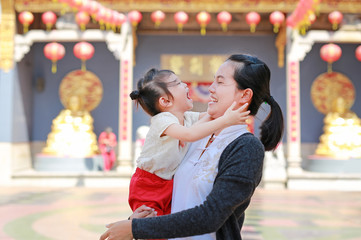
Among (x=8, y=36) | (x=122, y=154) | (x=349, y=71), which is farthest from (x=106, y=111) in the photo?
(x=349, y=71)

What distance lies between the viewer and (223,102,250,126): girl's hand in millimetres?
1037

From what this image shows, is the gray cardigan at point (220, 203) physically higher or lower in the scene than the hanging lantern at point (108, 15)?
lower

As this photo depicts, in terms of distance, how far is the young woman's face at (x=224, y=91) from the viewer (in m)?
1.11

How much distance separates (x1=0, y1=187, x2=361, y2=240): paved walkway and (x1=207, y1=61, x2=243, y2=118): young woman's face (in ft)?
8.61

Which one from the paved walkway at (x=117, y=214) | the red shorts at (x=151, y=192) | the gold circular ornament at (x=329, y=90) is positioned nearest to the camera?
the red shorts at (x=151, y=192)

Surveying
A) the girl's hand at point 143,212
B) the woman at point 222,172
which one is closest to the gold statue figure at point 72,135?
the girl's hand at point 143,212

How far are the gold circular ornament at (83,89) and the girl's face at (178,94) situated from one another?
26.4ft

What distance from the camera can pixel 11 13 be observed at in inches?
303

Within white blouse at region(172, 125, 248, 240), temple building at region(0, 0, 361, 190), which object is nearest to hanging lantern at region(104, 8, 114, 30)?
temple building at region(0, 0, 361, 190)

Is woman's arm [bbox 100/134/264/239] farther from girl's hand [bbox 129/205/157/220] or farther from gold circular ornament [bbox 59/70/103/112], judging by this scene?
gold circular ornament [bbox 59/70/103/112]

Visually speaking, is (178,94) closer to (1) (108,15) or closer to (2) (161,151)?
(2) (161,151)

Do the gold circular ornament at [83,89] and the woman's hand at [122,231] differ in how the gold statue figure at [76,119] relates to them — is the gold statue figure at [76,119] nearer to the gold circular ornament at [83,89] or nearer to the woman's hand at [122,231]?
the gold circular ornament at [83,89]

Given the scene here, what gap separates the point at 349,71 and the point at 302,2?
3.54 metres

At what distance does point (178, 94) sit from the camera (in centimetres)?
137
